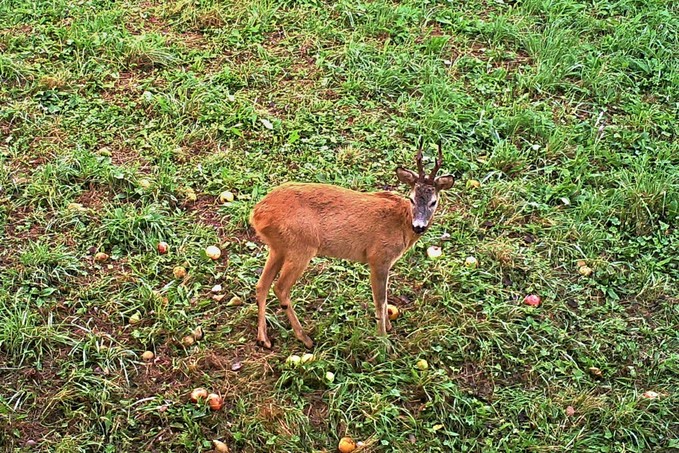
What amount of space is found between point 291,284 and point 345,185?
1500mm

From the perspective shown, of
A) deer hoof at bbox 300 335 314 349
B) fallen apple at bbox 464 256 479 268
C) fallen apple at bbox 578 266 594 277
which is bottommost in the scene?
deer hoof at bbox 300 335 314 349

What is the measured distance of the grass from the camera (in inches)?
175

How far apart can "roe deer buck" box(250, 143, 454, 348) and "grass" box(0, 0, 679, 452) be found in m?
0.36

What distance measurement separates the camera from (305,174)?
605cm

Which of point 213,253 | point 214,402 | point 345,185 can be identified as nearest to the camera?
point 214,402

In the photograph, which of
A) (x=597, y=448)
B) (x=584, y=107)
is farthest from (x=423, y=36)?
(x=597, y=448)

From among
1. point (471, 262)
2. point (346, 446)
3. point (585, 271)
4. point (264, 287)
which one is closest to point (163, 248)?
point (264, 287)

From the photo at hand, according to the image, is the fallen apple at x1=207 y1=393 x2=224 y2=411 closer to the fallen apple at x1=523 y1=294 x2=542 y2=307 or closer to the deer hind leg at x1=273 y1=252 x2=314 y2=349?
the deer hind leg at x1=273 y1=252 x2=314 y2=349

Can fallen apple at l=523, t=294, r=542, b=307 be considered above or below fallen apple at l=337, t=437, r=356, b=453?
above

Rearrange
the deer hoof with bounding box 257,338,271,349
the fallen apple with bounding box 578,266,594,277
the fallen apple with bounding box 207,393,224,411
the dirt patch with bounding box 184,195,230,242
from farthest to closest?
1. the dirt patch with bounding box 184,195,230,242
2. the fallen apple with bounding box 578,266,594,277
3. the deer hoof with bounding box 257,338,271,349
4. the fallen apple with bounding box 207,393,224,411

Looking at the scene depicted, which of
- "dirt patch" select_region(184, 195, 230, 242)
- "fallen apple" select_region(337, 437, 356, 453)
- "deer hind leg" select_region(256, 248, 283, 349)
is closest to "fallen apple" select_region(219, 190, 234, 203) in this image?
"dirt patch" select_region(184, 195, 230, 242)

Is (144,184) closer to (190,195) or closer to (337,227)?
(190,195)

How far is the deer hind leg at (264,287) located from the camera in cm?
466

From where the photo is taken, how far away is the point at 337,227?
4.58 metres
